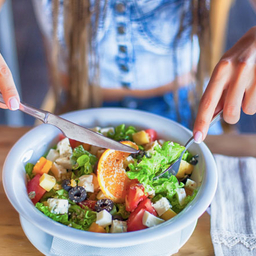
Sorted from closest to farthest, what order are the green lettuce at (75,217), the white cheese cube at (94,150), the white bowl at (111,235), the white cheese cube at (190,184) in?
1. the white bowl at (111,235)
2. the green lettuce at (75,217)
3. the white cheese cube at (190,184)
4. the white cheese cube at (94,150)

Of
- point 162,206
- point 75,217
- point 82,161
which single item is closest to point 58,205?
point 75,217

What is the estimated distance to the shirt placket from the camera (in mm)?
1518

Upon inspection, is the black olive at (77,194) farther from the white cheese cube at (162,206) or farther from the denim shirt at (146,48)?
the denim shirt at (146,48)

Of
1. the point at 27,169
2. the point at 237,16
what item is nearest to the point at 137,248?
the point at 27,169

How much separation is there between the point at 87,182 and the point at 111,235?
0.71ft

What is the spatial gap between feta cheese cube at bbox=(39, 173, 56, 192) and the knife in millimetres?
137

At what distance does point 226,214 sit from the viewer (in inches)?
41.0

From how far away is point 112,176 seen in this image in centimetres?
100

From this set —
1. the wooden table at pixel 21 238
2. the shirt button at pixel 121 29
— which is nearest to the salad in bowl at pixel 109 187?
the wooden table at pixel 21 238

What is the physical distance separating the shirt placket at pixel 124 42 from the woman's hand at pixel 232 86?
71 cm

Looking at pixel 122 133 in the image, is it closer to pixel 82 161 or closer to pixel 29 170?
pixel 82 161

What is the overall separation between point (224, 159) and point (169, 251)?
1.60 feet

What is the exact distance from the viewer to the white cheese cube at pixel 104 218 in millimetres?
890

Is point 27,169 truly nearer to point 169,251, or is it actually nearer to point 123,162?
point 123,162
